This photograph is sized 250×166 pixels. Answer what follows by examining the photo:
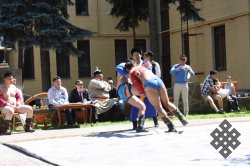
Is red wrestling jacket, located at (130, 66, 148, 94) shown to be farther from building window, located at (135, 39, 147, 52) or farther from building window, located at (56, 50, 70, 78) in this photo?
building window, located at (135, 39, 147, 52)

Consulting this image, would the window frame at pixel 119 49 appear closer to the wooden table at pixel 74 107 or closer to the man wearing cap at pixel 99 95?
the man wearing cap at pixel 99 95

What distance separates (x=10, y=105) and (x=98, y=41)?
2172 cm

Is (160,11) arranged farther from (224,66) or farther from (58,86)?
(58,86)

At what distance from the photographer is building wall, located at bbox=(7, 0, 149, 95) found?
33500 millimetres

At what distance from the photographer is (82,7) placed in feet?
113

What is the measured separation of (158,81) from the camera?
10.8 m

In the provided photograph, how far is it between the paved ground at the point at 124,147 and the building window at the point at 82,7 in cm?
2198

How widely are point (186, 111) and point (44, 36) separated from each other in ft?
25.5

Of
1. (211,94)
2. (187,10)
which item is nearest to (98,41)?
(187,10)

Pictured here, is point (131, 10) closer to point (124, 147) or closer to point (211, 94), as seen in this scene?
point (211, 94)

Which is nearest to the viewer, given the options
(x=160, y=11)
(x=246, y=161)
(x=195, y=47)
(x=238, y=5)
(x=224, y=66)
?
(x=246, y=161)

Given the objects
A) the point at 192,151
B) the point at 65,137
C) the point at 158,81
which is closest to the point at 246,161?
the point at 192,151

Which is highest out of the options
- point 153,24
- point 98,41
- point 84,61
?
point 98,41

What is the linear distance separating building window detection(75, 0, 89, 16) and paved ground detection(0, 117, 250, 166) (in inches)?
865
